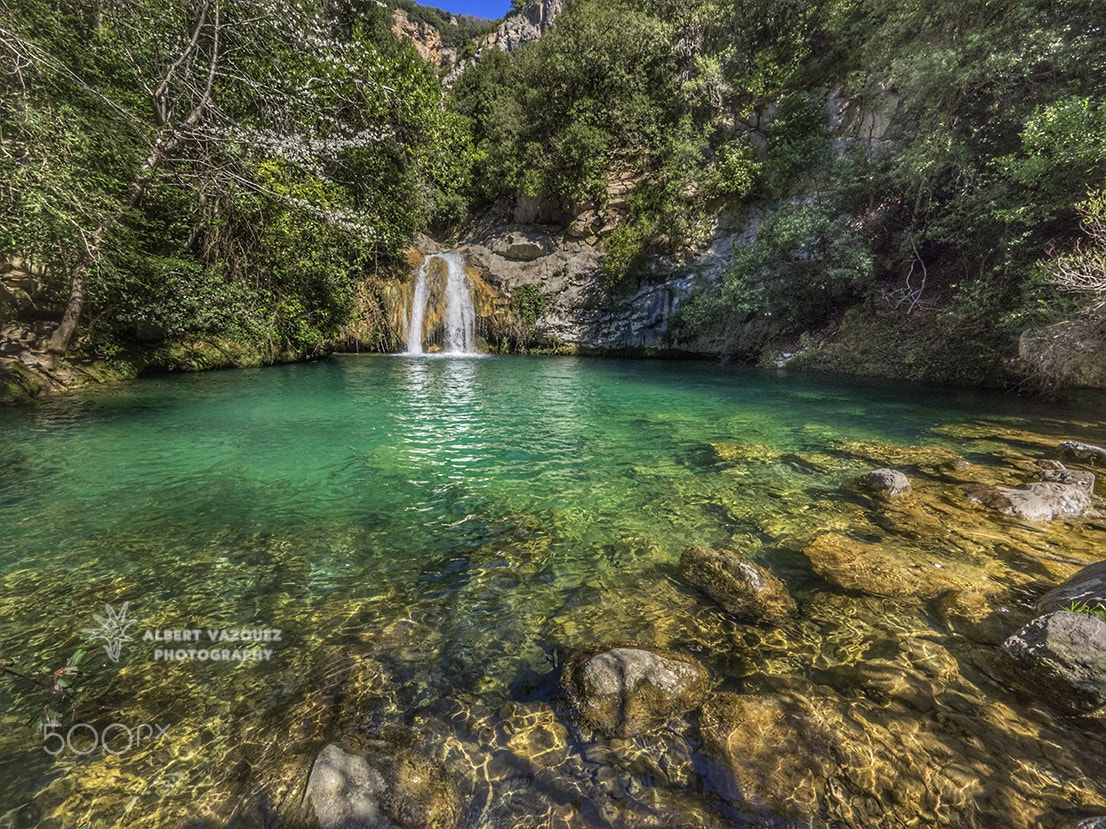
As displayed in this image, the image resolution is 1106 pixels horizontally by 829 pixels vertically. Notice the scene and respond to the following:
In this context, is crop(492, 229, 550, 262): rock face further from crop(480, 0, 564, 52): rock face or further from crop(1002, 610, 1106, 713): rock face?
crop(480, 0, 564, 52): rock face

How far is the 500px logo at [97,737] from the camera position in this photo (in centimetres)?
218

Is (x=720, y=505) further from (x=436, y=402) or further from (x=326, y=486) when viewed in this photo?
(x=436, y=402)

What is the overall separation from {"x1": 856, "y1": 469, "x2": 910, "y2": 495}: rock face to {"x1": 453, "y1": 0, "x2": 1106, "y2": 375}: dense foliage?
758 centimetres

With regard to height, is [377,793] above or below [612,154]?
below

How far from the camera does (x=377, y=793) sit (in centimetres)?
189

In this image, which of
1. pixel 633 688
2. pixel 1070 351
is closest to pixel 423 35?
pixel 1070 351

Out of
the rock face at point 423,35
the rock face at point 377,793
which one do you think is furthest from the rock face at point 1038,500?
the rock face at point 423,35

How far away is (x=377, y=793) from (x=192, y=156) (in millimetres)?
13989

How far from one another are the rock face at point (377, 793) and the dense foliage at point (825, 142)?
13494 millimetres

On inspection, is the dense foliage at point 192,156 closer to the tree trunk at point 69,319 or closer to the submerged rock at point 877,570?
the tree trunk at point 69,319

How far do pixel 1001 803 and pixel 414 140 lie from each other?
2220cm

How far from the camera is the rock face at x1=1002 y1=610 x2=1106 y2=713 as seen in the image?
2.38 metres

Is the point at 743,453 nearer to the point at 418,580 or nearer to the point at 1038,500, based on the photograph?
A: the point at 1038,500

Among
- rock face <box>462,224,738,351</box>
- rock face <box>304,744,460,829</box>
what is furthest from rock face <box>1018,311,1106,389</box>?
rock face <box>304,744,460,829</box>
